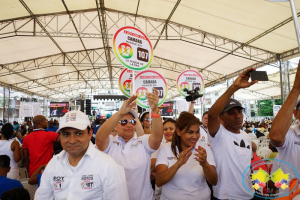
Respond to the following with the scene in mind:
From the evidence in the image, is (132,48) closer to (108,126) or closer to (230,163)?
(108,126)

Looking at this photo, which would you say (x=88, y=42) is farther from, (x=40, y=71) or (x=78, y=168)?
(x=78, y=168)

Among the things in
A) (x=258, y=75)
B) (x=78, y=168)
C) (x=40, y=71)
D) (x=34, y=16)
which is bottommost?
(x=78, y=168)

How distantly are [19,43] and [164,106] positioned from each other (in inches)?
285

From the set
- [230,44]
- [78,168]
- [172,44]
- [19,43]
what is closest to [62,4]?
[19,43]

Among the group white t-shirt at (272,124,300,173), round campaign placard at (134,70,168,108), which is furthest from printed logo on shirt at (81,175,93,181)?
round campaign placard at (134,70,168,108)

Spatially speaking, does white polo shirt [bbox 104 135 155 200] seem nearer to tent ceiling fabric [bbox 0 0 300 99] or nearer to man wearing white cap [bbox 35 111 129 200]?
man wearing white cap [bbox 35 111 129 200]

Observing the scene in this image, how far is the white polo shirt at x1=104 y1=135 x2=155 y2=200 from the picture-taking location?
1833 millimetres

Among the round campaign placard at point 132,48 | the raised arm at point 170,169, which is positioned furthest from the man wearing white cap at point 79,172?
the round campaign placard at point 132,48

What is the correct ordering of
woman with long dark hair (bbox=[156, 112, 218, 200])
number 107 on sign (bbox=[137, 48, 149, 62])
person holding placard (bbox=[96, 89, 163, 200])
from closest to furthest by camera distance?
woman with long dark hair (bbox=[156, 112, 218, 200]), person holding placard (bbox=[96, 89, 163, 200]), number 107 on sign (bbox=[137, 48, 149, 62])

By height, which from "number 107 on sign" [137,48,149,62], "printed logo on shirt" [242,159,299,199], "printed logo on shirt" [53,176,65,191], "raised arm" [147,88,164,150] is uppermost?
"number 107 on sign" [137,48,149,62]

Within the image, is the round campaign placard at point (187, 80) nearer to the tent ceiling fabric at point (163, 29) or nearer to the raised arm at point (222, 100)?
the raised arm at point (222, 100)

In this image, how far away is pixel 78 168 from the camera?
55.8 inches

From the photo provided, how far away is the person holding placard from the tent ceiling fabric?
5.85 metres

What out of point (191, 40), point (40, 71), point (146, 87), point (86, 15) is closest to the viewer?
point (146, 87)
